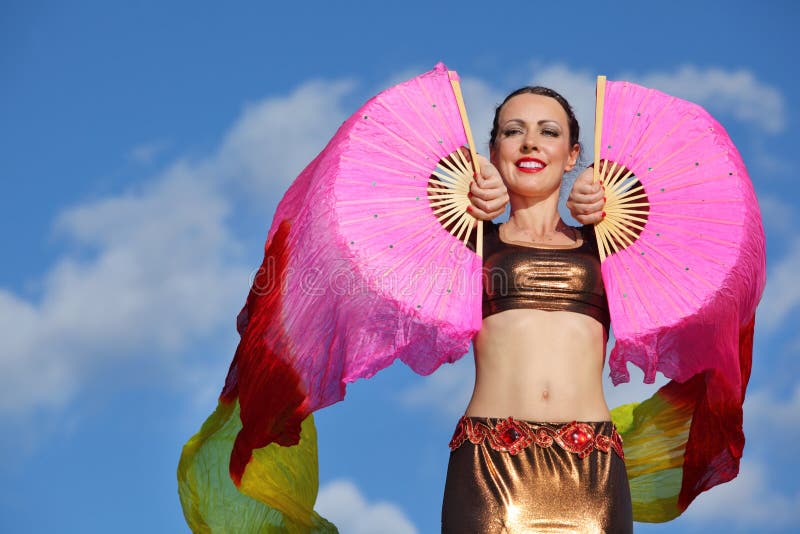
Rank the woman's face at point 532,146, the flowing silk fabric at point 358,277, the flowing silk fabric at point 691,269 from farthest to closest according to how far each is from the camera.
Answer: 1. the woman's face at point 532,146
2. the flowing silk fabric at point 691,269
3. the flowing silk fabric at point 358,277

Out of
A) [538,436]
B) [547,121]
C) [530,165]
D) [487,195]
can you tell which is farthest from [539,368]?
[547,121]

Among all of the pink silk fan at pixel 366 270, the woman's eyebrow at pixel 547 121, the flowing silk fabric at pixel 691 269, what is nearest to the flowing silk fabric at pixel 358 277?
the pink silk fan at pixel 366 270

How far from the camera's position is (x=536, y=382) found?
10.2ft

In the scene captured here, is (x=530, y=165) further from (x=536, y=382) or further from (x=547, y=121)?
(x=536, y=382)

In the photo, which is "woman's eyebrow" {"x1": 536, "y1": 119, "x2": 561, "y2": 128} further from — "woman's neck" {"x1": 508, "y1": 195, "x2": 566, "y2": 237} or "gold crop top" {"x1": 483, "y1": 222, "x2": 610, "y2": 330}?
"gold crop top" {"x1": 483, "y1": 222, "x2": 610, "y2": 330}

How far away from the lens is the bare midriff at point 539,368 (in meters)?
3.11

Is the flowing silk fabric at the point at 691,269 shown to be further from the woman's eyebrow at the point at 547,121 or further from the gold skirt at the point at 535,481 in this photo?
the gold skirt at the point at 535,481

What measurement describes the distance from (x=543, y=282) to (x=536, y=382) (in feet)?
1.06

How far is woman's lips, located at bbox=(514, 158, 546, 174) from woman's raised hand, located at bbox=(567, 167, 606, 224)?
5.3 inches

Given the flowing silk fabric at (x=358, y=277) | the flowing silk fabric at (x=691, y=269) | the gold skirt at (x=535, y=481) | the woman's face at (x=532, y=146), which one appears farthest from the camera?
the woman's face at (x=532, y=146)

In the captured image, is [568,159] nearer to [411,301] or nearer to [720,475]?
[411,301]

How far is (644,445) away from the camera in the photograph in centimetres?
392

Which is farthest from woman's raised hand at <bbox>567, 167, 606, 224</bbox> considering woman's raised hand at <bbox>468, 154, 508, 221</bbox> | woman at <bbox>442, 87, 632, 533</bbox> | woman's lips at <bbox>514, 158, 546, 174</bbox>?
woman's raised hand at <bbox>468, 154, 508, 221</bbox>

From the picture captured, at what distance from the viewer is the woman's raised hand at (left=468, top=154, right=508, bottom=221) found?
334 centimetres
